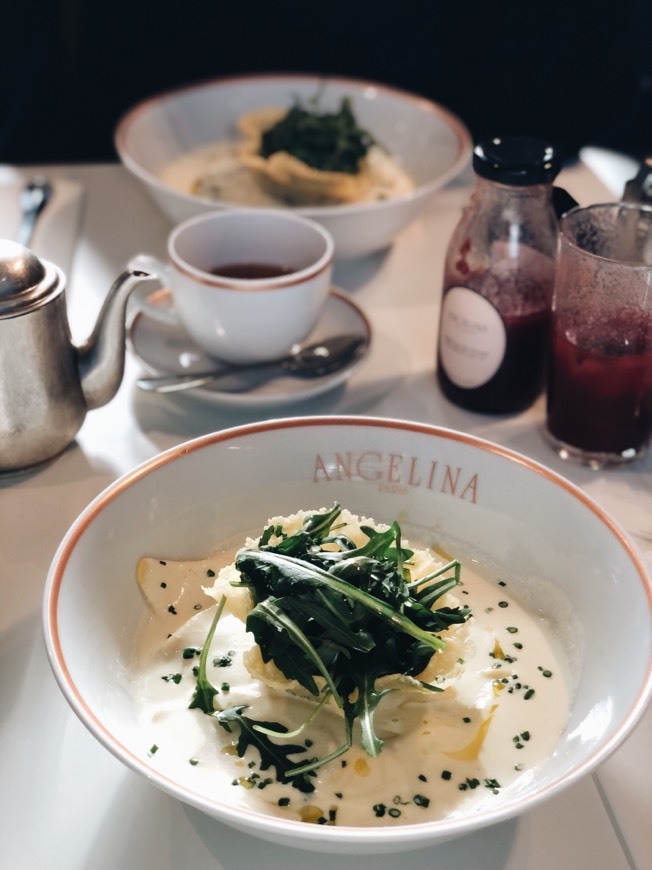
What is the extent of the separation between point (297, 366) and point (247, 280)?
0.47 feet

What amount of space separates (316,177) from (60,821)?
4.03 feet

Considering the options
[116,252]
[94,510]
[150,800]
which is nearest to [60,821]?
[150,800]

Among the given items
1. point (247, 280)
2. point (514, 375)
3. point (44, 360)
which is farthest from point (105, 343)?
point (514, 375)

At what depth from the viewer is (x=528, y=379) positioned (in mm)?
1314

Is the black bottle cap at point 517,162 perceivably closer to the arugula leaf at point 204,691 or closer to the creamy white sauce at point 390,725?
the creamy white sauce at point 390,725

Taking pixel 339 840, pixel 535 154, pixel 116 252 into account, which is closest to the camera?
pixel 339 840

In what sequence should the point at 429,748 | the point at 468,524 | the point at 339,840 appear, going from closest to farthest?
1. the point at 339,840
2. the point at 429,748
3. the point at 468,524

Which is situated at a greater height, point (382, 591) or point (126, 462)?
point (382, 591)

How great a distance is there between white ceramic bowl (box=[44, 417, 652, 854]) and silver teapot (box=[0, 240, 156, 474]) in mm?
257

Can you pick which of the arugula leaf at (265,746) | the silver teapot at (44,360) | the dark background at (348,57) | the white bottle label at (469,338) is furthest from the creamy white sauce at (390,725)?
the dark background at (348,57)

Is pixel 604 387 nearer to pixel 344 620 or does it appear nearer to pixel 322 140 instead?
pixel 344 620

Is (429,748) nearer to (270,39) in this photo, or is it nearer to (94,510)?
(94,510)

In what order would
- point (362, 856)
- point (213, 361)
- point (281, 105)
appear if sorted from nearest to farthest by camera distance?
point (362, 856), point (213, 361), point (281, 105)

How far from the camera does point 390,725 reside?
2.62ft
